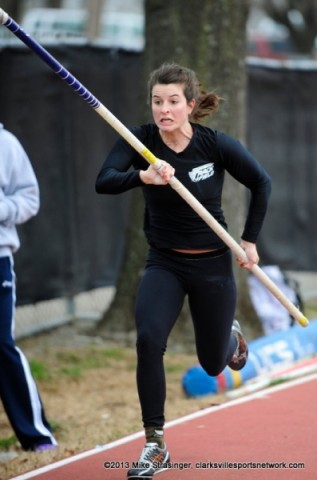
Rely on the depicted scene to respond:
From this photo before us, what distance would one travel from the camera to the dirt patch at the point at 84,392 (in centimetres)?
711

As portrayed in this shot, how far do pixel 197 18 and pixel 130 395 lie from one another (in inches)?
130

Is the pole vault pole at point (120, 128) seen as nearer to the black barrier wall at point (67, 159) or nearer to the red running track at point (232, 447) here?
the red running track at point (232, 447)

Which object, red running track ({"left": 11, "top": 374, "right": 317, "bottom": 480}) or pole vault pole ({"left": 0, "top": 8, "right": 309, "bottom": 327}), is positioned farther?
red running track ({"left": 11, "top": 374, "right": 317, "bottom": 480})

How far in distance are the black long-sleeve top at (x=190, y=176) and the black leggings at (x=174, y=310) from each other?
11 centimetres

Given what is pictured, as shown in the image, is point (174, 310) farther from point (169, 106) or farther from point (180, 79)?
point (180, 79)

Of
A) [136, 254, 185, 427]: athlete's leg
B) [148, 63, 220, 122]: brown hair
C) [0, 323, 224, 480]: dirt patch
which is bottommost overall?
[0, 323, 224, 480]: dirt patch

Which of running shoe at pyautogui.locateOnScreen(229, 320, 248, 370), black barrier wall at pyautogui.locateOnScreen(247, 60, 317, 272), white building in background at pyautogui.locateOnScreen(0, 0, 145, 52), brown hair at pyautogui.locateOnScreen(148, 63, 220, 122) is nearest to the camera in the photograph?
brown hair at pyautogui.locateOnScreen(148, 63, 220, 122)

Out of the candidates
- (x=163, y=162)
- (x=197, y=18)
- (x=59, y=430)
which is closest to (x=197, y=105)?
(x=163, y=162)

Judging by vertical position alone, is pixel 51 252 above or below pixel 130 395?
above

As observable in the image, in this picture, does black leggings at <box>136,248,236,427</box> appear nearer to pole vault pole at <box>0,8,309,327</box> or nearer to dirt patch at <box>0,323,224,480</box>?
pole vault pole at <box>0,8,309,327</box>

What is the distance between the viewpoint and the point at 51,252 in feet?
33.5

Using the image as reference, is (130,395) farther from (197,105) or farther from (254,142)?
(254,142)

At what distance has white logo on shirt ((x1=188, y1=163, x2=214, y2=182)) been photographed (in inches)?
231

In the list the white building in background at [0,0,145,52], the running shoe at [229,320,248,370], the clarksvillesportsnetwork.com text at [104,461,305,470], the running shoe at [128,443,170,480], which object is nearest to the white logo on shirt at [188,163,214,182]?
the running shoe at [229,320,248,370]
